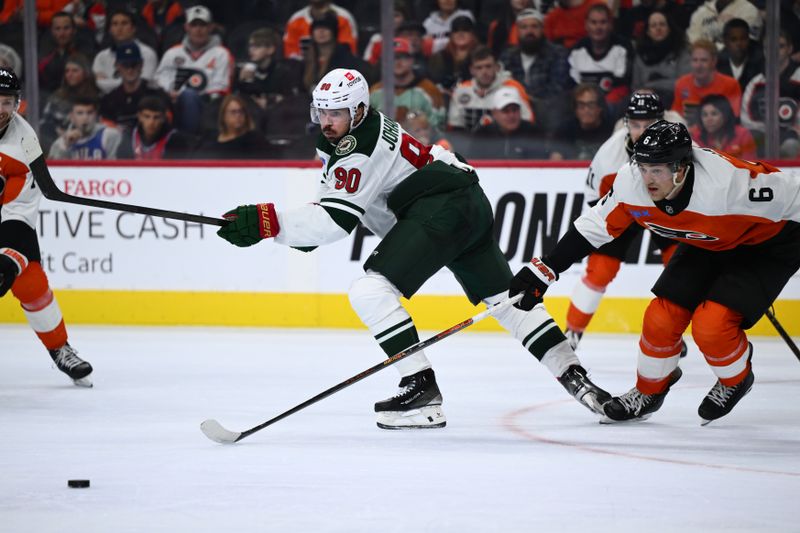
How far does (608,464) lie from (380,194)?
1.26m

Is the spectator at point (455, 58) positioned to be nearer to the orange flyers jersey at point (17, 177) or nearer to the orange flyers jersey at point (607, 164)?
the orange flyers jersey at point (607, 164)

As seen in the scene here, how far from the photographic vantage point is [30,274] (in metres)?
4.75

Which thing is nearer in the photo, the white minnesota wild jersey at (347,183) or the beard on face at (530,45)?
the white minnesota wild jersey at (347,183)

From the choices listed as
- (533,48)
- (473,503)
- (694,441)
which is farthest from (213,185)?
(473,503)

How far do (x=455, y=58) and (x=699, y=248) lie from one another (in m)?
3.48

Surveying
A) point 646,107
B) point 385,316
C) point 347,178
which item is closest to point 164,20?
point 646,107

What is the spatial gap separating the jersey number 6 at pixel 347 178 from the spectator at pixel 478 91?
3.30 metres

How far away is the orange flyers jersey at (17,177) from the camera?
4582 millimetres

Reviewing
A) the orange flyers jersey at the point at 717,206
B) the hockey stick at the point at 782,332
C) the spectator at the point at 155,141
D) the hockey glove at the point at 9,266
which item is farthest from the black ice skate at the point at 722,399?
the spectator at the point at 155,141

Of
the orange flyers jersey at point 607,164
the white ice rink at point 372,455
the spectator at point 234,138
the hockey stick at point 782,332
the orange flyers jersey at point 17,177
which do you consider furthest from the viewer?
the spectator at point 234,138

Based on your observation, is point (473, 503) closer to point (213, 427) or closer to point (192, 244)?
point (213, 427)

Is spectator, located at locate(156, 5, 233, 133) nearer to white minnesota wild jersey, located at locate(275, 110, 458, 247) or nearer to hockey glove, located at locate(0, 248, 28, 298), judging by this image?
hockey glove, located at locate(0, 248, 28, 298)

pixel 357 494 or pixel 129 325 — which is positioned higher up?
pixel 357 494

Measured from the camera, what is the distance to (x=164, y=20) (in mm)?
7602
